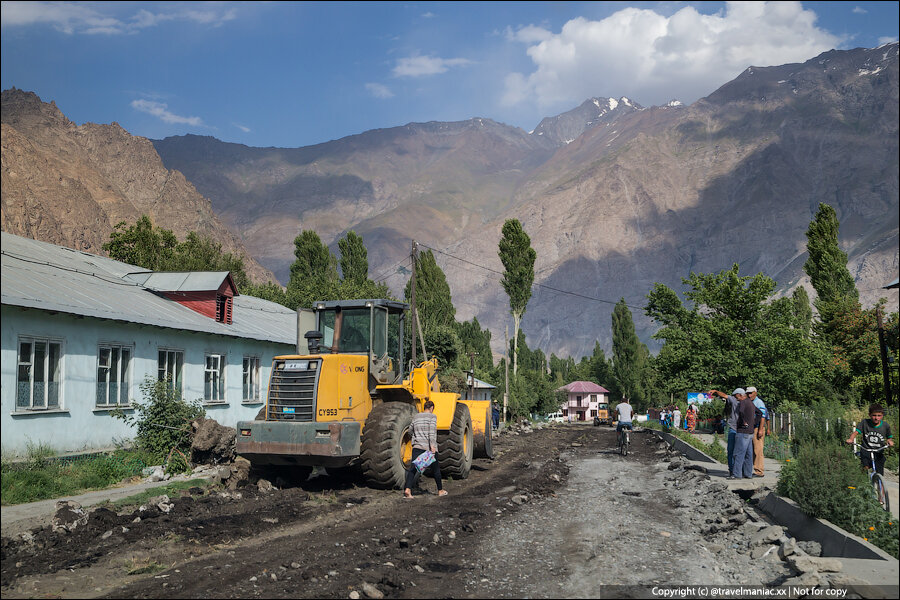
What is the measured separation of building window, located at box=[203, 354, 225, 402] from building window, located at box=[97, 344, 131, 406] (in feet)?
12.5

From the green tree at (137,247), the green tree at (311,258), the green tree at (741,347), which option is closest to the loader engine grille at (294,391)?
the green tree at (741,347)

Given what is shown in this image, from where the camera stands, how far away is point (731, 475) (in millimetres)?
16359

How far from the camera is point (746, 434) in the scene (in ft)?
51.2

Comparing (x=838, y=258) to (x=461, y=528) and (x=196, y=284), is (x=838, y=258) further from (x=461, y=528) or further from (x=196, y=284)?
(x=461, y=528)

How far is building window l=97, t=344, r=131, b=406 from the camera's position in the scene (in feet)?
56.2

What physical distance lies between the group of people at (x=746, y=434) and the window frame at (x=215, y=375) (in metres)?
14.7

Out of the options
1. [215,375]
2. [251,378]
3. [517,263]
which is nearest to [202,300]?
[215,375]

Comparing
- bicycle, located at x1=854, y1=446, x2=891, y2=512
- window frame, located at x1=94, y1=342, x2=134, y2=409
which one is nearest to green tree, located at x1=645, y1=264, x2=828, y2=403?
bicycle, located at x1=854, y1=446, x2=891, y2=512

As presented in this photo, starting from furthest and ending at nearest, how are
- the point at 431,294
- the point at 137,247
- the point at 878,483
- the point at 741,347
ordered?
the point at 431,294 < the point at 137,247 < the point at 741,347 < the point at 878,483

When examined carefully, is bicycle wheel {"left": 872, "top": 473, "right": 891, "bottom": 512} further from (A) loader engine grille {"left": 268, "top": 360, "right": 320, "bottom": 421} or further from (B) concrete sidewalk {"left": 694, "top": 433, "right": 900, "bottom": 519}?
(A) loader engine grille {"left": 268, "top": 360, "right": 320, "bottom": 421}

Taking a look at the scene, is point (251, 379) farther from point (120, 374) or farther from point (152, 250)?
point (152, 250)

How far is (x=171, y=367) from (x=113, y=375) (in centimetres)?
261

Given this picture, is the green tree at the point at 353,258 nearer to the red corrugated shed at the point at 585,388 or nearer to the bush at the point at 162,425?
the red corrugated shed at the point at 585,388

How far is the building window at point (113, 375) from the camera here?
17141mm
